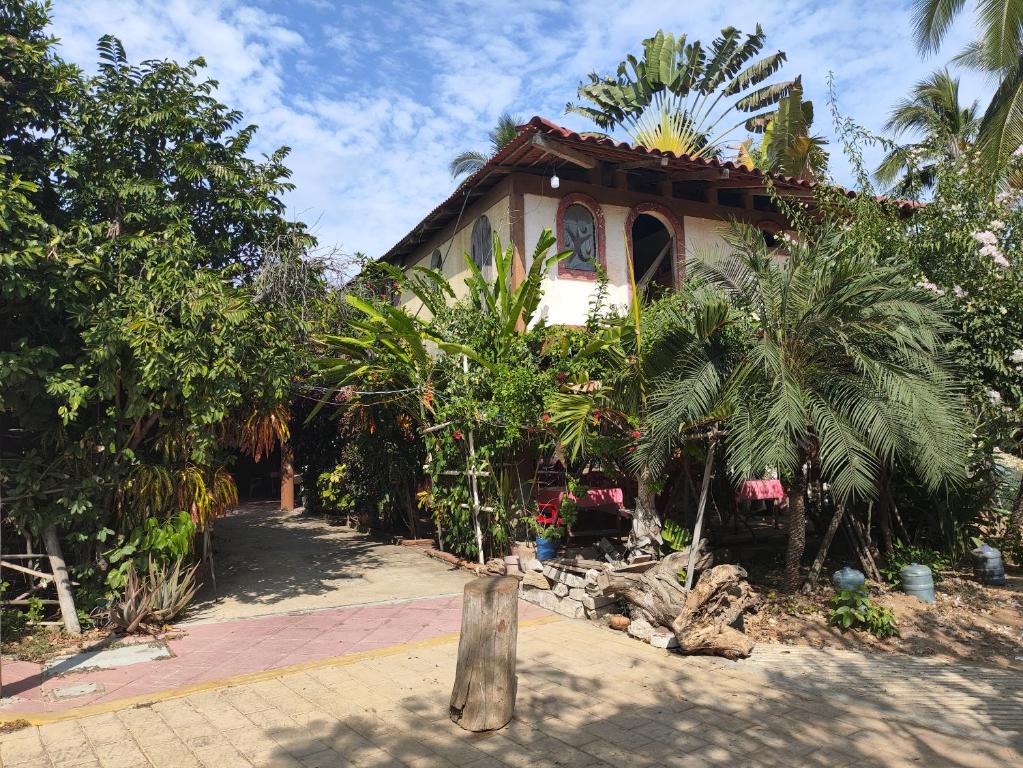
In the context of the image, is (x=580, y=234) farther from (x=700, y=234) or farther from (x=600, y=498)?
(x=600, y=498)

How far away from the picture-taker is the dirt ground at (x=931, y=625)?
6.46 meters

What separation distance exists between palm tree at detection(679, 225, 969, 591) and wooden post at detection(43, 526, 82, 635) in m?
5.93

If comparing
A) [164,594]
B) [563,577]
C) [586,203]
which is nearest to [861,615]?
[563,577]

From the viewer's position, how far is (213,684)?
5.41 meters

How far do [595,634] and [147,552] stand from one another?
15.1ft

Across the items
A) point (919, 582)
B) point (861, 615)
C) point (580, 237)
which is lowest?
point (861, 615)

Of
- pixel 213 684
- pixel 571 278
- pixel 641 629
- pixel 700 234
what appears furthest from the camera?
pixel 700 234

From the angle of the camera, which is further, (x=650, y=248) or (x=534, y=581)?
(x=650, y=248)

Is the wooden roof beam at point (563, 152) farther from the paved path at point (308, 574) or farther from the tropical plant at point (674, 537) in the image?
the paved path at point (308, 574)

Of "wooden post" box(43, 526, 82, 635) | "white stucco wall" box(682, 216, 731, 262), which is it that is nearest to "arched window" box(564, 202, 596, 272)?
"white stucco wall" box(682, 216, 731, 262)

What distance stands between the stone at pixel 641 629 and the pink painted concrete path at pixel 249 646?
1291 mm

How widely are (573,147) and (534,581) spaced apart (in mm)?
6237

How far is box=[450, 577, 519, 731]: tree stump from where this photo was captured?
458 centimetres

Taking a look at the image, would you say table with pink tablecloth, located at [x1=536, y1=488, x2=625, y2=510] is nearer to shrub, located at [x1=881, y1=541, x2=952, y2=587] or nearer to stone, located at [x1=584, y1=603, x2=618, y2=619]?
stone, located at [x1=584, y1=603, x2=618, y2=619]
